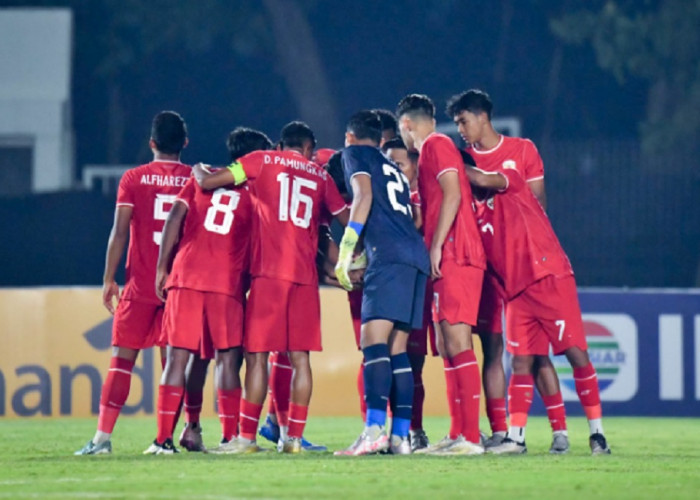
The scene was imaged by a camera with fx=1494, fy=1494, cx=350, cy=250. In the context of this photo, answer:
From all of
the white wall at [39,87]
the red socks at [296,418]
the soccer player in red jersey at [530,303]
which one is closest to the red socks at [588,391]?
the soccer player in red jersey at [530,303]

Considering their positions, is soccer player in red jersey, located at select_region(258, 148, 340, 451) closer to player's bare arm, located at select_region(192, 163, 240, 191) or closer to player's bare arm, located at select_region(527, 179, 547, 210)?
player's bare arm, located at select_region(192, 163, 240, 191)

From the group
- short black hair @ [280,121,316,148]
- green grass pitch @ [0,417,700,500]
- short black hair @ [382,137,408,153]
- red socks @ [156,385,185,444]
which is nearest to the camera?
green grass pitch @ [0,417,700,500]

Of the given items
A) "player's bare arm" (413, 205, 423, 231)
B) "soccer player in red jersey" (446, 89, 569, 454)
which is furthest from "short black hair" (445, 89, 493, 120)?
"player's bare arm" (413, 205, 423, 231)

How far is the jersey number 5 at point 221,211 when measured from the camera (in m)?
9.88

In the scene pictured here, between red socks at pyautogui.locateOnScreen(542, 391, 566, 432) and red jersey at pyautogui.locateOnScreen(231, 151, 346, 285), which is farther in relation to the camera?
red socks at pyautogui.locateOnScreen(542, 391, 566, 432)

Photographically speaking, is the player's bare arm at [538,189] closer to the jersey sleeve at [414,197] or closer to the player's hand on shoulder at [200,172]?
the jersey sleeve at [414,197]

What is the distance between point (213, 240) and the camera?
388 inches

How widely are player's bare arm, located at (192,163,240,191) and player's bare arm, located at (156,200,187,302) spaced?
0.83 feet

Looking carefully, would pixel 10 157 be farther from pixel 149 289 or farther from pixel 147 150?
pixel 149 289

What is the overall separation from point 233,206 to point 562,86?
24.8 meters

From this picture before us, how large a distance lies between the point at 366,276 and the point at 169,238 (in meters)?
1.32

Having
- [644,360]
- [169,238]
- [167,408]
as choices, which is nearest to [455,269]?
[169,238]

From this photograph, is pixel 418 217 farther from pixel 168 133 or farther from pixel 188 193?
pixel 168 133

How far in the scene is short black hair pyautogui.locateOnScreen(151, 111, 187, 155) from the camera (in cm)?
1008
